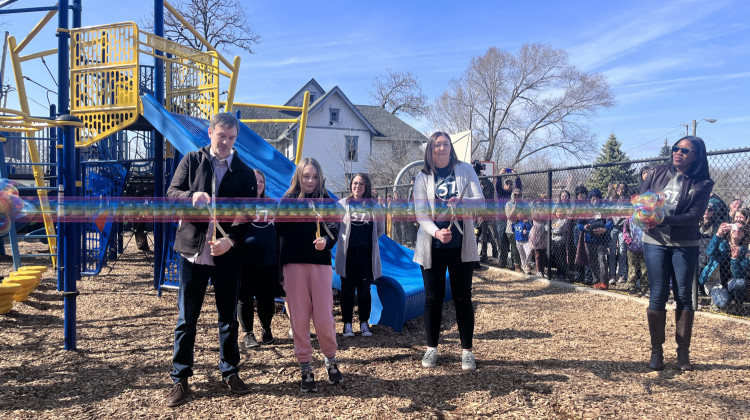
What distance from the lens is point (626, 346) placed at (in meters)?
4.66

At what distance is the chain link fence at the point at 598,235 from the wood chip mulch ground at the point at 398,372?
84 centimetres

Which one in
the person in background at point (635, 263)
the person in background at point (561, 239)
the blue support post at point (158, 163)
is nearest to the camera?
the person in background at point (635, 263)

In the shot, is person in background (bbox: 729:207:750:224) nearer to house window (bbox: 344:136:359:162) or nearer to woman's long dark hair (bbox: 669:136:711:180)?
woman's long dark hair (bbox: 669:136:711:180)

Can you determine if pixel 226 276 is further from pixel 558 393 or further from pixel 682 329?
pixel 682 329

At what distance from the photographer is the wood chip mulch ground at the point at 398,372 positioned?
3184 mm

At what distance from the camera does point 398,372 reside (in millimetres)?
3918

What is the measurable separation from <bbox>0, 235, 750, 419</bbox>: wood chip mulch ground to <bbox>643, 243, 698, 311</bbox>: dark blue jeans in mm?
548

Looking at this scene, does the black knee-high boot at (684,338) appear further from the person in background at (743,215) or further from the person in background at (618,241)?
the person in background at (618,241)

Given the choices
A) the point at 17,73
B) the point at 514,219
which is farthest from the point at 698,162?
the point at 17,73

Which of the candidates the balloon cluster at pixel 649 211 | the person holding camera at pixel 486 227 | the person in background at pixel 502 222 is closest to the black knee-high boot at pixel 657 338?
the balloon cluster at pixel 649 211

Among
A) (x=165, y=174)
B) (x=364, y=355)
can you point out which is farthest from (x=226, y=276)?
(x=165, y=174)

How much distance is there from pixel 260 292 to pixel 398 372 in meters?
1.55

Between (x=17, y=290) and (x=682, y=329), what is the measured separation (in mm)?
6508

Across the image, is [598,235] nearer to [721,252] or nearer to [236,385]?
[721,252]
